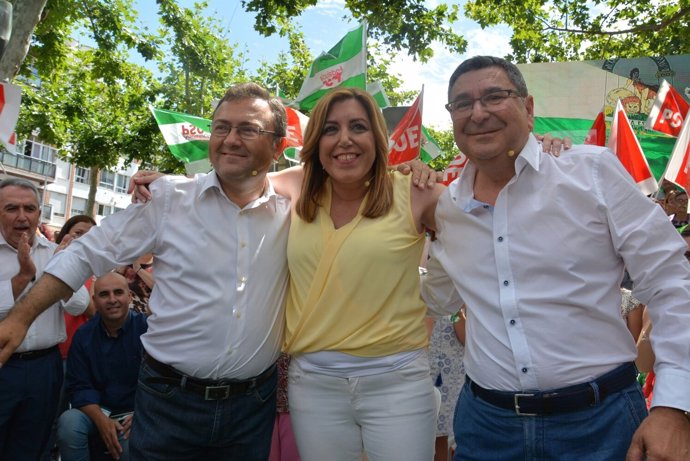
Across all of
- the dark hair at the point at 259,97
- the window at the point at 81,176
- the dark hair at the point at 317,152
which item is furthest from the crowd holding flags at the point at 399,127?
the window at the point at 81,176

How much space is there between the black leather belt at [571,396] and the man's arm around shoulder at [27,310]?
6.37 ft

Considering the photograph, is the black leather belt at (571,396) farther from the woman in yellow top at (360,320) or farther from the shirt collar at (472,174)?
the shirt collar at (472,174)

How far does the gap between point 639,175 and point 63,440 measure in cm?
619

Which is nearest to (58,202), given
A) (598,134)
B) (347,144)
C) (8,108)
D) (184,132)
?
(184,132)

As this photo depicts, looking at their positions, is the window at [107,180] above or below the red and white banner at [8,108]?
above

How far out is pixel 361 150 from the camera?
9.29ft

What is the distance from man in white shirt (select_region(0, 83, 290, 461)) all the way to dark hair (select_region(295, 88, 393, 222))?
20 centimetres

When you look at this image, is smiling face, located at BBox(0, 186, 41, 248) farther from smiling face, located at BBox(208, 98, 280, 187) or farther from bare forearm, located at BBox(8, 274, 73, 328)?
smiling face, located at BBox(208, 98, 280, 187)

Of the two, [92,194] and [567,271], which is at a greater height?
[92,194]

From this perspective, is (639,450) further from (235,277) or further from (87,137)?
(87,137)

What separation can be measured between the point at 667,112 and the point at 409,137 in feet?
12.9

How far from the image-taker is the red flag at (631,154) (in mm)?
6512

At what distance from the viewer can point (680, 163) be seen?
6.26 meters

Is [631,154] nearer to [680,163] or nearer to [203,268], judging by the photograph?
[680,163]
